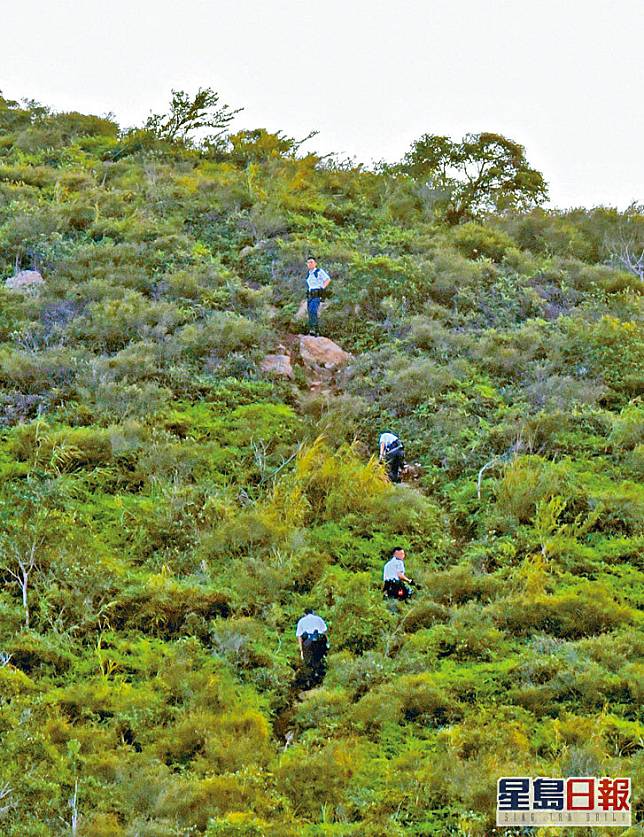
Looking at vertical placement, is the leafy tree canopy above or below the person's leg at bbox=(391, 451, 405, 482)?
above

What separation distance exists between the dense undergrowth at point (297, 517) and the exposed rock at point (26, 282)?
0.99ft

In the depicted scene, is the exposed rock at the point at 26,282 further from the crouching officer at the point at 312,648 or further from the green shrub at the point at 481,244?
the crouching officer at the point at 312,648

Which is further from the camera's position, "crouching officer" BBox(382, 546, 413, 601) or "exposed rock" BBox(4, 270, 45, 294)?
"exposed rock" BBox(4, 270, 45, 294)

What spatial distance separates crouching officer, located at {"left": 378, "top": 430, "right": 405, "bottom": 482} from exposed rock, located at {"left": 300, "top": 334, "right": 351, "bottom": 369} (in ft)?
10.2

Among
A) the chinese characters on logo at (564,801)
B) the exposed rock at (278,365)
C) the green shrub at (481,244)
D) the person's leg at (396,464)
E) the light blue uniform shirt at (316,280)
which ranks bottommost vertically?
the chinese characters on logo at (564,801)

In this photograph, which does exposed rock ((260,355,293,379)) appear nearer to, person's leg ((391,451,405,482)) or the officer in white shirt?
the officer in white shirt

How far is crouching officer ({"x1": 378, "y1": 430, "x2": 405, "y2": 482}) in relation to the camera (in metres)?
14.0

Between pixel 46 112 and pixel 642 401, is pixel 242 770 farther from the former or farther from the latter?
pixel 46 112

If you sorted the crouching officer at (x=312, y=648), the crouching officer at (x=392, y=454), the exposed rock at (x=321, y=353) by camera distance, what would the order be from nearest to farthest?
the crouching officer at (x=312, y=648)
the crouching officer at (x=392, y=454)
the exposed rock at (x=321, y=353)

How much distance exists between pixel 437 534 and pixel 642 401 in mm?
4555

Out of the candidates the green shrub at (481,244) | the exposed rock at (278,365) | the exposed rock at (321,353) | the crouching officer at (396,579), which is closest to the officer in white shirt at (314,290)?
the exposed rock at (321,353)

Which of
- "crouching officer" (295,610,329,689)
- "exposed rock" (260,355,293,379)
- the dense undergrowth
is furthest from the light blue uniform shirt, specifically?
"crouching officer" (295,610,329,689)

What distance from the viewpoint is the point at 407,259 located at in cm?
1986

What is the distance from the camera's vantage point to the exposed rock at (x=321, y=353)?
17.0 metres
